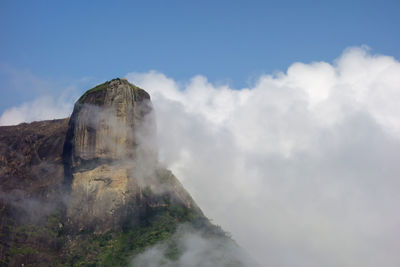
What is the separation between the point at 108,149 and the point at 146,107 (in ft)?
57.8

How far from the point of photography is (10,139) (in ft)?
480

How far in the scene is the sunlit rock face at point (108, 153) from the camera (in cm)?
11738

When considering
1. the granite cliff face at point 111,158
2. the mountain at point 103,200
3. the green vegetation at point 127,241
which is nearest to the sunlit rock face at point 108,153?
the granite cliff face at point 111,158

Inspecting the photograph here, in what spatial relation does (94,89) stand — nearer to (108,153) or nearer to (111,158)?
(108,153)

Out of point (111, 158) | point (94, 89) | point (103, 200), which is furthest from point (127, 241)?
point (94, 89)

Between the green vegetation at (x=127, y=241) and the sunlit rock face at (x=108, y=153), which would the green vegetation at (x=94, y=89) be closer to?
the sunlit rock face at (x=108, y=153)

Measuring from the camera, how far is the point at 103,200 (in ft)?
387

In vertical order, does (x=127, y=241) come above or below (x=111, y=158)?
below

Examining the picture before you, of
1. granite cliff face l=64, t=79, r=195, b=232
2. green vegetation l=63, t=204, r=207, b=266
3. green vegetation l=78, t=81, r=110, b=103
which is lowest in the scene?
green vegetation l=63, t=204, r=207, b=266

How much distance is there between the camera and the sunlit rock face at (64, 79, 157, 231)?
117 metres

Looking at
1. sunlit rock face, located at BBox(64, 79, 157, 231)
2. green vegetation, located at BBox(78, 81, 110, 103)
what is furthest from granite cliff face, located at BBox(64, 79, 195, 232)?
green vegetation, located at BBox(78, 81, 110, 103)

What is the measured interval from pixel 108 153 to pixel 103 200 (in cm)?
1248

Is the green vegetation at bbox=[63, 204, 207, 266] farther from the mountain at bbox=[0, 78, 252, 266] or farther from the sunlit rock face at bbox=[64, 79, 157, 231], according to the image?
the sunlit rock face at bbox=[64, 79, 157, 231]

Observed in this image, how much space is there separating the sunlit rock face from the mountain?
239mm
